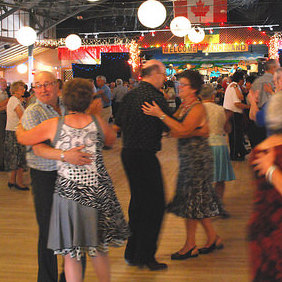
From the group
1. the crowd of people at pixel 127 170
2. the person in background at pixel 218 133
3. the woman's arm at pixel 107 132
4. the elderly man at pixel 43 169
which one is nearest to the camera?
the crowd of people at pixel 127 170

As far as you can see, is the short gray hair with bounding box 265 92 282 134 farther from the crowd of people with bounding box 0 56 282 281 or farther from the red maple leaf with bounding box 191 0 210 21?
the red maple leaf with bounding box 191 0 210 21

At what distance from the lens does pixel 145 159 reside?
128 inches

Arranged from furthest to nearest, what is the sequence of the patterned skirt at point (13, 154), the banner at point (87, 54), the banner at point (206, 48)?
the banner at point (87, 54) → the banner at point (206, 48) → the patterned skirt at point (13, 154)

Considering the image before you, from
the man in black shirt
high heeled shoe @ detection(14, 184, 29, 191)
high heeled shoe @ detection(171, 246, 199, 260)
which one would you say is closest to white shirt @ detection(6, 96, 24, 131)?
high heeled shoe @ detection(14, 184, 29, 191)

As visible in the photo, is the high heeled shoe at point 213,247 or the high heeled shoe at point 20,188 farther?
→ the high heeled shoe at point 20,188

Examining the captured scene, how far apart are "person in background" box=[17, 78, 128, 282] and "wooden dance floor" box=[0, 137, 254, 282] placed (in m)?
0.80

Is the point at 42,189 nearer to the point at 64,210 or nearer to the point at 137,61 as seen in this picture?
the point at 64,210

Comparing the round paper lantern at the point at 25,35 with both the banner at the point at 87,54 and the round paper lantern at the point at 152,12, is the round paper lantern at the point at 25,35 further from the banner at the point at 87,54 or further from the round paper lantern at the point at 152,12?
the banner at the point at 87,54

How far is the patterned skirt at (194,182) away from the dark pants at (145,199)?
0.17 metres

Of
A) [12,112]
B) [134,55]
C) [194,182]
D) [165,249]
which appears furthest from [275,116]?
[134,55]

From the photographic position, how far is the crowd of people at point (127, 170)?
78.5 inches

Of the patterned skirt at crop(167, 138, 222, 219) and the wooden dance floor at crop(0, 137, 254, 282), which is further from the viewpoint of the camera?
the patterned skirt at crop(167, 138, 222, 219)

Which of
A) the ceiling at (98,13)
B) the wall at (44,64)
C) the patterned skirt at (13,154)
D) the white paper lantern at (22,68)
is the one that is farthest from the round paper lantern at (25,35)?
the wall at (44,64)

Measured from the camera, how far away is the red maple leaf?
34.1 ft
